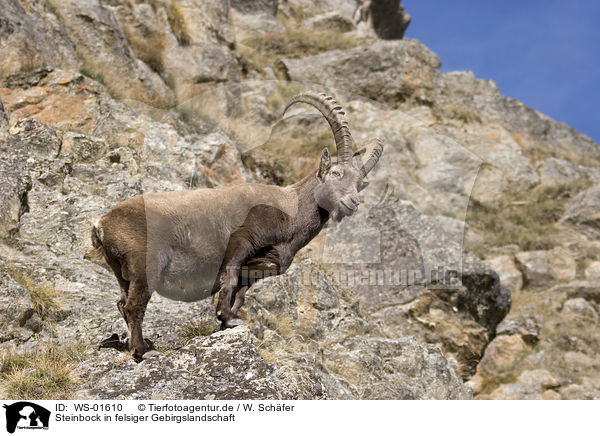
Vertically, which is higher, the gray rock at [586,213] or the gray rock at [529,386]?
the gray rock at [586,213]

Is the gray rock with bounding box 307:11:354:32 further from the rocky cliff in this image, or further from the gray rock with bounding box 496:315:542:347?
the gray rock with bounding box 496:315:542:347

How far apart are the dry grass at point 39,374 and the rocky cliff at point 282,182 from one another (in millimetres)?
26

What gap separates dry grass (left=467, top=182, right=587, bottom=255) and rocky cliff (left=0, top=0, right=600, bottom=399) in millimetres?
103

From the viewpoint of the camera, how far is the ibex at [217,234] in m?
7.11

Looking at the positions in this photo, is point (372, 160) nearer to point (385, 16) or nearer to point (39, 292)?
point (39, 292)

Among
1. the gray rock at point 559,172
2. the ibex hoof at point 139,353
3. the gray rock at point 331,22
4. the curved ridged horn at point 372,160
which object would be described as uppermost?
the gray rock at point 331,22

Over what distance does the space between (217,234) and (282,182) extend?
9.64 metres

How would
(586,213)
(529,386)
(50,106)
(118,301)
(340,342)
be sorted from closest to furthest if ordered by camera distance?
1. (118,301)
2. (340,342)
3. (50,106)
4. (529,386)
5. (586,213)

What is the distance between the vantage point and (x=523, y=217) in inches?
1093

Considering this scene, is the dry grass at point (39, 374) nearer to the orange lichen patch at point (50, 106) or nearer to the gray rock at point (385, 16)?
the orange lichen patch at point (50, 106)

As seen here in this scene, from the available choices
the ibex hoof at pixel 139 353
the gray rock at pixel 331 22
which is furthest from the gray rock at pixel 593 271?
the ibex hoof at pixel 139 353
